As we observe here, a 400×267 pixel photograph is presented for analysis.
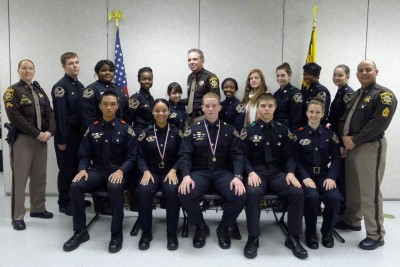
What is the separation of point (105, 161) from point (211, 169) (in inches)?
41.2

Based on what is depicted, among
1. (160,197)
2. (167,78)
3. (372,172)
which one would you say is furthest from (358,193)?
(167,78)

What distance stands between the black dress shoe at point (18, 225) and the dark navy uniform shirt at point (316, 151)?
9.28 ft

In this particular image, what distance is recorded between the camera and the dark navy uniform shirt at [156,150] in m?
3.27

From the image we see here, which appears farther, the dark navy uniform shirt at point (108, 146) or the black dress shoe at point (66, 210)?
the black dress shoe at point (66, 210)

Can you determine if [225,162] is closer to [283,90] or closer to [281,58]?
[283,90]

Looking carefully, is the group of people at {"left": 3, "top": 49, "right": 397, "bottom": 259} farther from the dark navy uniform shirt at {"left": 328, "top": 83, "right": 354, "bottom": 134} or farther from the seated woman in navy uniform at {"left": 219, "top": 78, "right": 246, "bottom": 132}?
the seated woman in navy uniform at {"left": 219, "top": 78, "right": 246, "bottom": 132}

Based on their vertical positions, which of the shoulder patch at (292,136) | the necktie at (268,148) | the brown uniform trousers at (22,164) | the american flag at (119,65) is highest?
the american flag at (119,65)

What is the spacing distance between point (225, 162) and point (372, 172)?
4.50ft

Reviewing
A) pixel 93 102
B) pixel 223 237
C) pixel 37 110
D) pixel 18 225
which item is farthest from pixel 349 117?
pixel 18 225

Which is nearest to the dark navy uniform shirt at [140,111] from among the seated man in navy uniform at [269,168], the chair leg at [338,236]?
the seated man in navy uniform at [269,168]

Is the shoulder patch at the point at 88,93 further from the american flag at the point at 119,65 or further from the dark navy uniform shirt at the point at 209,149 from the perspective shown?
the dark navy uniform shirt at the point at 209,149

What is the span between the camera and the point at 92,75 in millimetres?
4508

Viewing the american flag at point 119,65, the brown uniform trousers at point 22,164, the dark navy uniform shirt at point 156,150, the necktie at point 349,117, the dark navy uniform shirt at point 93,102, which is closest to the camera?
the necktie at point 349,117

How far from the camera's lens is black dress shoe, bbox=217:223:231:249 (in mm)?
2979
